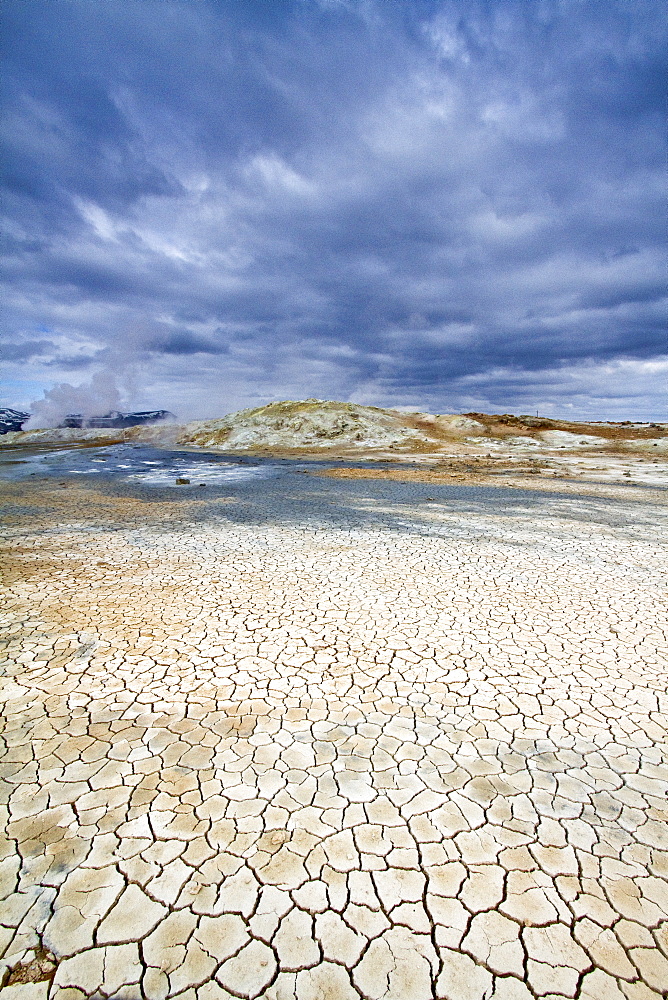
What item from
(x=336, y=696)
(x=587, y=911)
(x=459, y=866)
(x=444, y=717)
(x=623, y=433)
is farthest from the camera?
(x=623, y=433)

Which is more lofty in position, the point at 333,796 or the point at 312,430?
the point at 312,430

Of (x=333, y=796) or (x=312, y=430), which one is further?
(x=312, y=430)

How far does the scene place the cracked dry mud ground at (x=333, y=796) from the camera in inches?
91.1

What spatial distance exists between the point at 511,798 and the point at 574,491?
67.4 ft

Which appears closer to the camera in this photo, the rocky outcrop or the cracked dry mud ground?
the cracked dry mud ground

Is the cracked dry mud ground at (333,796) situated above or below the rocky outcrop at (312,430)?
below

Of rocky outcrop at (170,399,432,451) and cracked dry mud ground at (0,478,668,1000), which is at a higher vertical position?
rocky outcrop at (170,399,432,451)

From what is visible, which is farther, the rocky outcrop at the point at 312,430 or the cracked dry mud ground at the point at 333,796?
the rocky outcrop at the point at 312,430

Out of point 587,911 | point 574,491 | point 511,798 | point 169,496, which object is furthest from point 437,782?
point 574,491

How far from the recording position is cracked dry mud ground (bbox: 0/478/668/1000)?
2.31 m

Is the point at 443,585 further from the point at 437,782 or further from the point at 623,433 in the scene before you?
the point at 623,433

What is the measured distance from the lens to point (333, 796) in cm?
330

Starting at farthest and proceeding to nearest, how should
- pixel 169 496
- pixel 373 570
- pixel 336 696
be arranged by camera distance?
pixel 169 496, pixel 373 570, pixel 336 696

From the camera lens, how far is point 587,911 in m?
2.54
